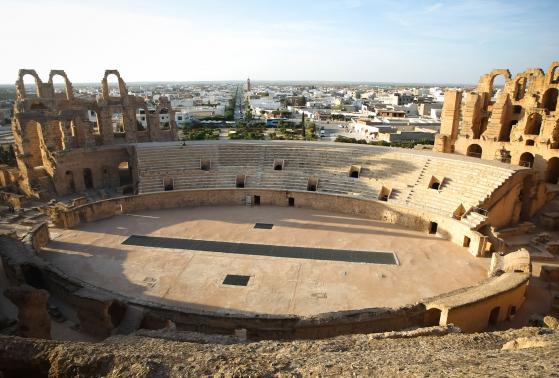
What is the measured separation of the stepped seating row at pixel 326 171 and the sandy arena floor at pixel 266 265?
2303 mm

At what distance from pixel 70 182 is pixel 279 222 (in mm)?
13270

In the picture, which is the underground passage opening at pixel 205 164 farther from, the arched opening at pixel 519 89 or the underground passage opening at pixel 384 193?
the arched opening at pixel 519 89

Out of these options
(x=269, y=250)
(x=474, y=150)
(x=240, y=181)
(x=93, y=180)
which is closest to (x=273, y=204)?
(x=240, y=181)

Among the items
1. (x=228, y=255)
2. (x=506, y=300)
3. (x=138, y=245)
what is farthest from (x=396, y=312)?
(x=138, y=245)

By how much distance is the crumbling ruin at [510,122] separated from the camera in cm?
2245

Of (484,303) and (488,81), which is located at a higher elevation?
(488,81)

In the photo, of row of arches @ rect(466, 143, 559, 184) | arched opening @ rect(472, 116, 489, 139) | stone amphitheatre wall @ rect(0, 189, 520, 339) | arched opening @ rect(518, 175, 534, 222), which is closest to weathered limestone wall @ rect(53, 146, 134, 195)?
stone amphitheatre wall @ rect(0, 189, 520, 339)

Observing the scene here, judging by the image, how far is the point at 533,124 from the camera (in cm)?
2402

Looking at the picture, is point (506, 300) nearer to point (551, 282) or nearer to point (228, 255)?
point (551, 282)

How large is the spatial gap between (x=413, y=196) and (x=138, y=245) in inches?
558

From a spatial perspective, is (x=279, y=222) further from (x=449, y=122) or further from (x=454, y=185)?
(x=449, y=122)

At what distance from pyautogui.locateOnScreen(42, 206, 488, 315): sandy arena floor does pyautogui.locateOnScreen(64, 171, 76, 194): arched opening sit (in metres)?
4.84

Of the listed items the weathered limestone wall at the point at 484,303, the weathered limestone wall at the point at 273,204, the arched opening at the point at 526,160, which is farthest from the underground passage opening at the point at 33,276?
the arched opening at the point at 526,160

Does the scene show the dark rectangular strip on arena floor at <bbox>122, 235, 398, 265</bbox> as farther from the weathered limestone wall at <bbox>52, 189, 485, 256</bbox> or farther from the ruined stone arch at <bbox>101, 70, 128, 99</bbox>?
the ruined stone arch at <bbox>101, 70, 128, 99</bbox>
